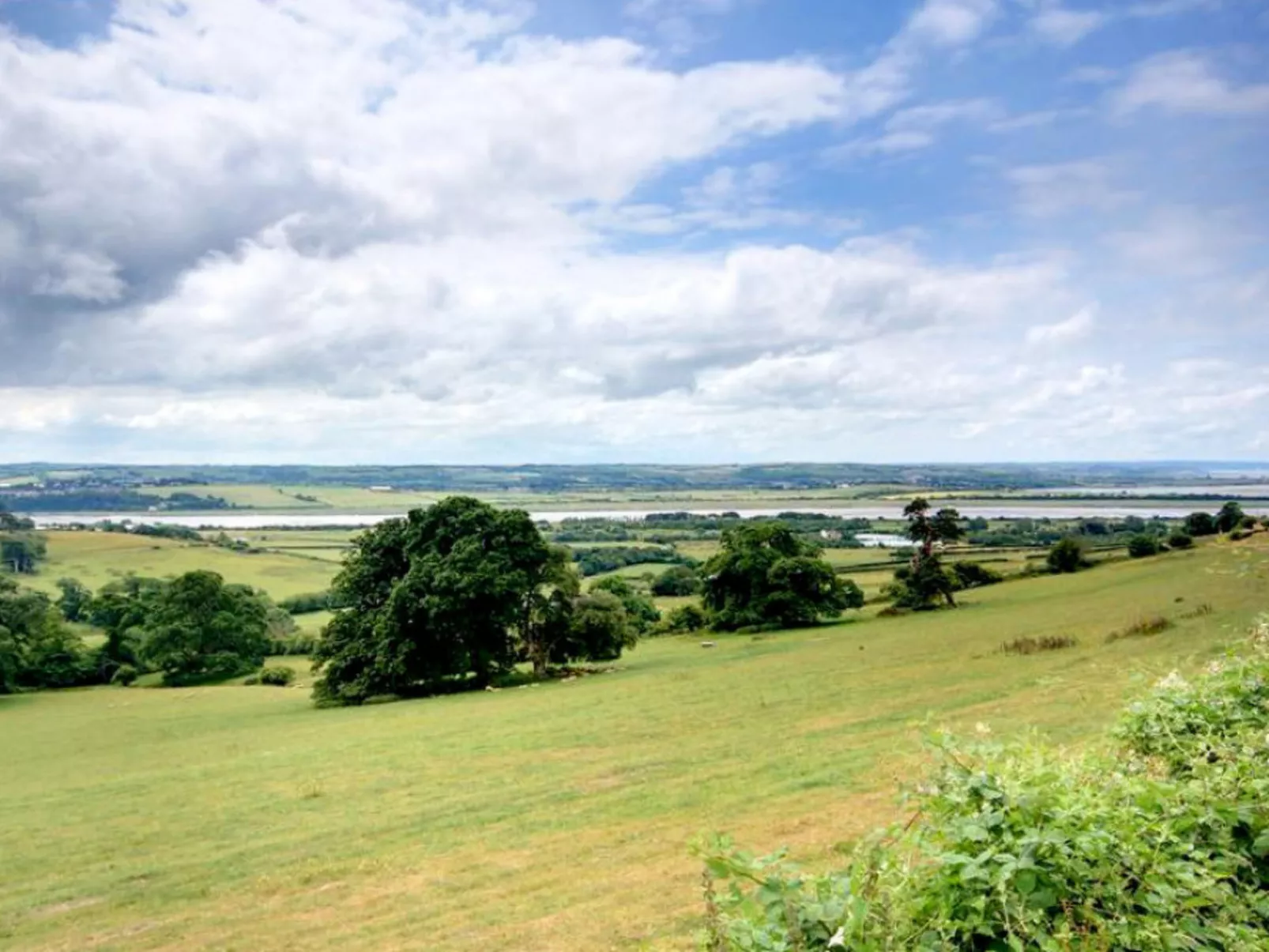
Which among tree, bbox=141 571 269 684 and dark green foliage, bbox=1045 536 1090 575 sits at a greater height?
dark green foliage, bbox=1045 536 1090 575

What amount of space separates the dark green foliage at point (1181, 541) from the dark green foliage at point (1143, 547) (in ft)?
3.12

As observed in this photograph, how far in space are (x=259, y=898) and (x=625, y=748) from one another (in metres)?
10.7

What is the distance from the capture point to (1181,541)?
195 feet

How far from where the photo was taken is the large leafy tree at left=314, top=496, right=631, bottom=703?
45.3 meters

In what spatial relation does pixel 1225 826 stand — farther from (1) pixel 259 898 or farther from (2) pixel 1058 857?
(1) pixel 259 898

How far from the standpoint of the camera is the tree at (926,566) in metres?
55.0

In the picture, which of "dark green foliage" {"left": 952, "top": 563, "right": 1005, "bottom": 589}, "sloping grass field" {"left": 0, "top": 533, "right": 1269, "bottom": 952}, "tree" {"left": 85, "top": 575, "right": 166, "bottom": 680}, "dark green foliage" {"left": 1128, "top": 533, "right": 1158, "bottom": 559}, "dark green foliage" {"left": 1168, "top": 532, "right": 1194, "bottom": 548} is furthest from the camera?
"tree" {"left": 85, "top": 575, "right": 166, "bottom": 680}

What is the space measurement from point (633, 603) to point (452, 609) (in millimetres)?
25075

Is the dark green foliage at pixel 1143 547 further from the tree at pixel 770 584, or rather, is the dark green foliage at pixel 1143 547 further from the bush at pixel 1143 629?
the bush at pixel 1143 629

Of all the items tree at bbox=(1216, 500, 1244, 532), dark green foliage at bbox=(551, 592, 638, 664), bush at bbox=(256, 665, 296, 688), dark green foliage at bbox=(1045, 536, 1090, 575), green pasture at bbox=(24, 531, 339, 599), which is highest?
tree at bbox=(1216, 500, 1244, 532)

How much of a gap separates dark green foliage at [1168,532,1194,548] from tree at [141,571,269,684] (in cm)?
6741

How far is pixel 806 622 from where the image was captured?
194 feet

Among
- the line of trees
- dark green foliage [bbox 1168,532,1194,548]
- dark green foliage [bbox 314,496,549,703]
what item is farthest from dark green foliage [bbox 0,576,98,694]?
dark green foliage [bbox 1168,532,1194,548]

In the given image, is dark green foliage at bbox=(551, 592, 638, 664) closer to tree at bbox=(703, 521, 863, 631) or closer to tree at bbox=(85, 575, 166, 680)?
tree at bbox=(703, 521, 863, 631)
